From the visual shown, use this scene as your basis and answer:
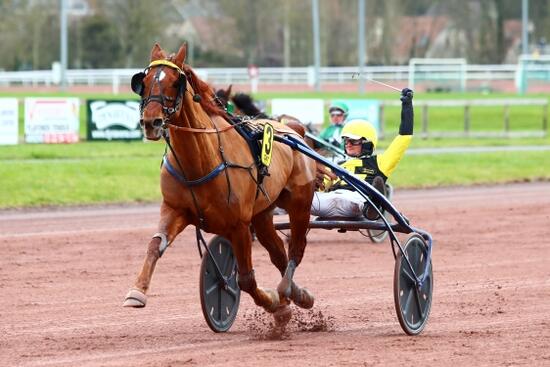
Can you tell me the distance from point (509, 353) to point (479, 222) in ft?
25.8

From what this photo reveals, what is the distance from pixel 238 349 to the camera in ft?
21.6

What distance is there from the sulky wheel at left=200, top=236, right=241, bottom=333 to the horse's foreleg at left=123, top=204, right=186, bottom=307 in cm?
65

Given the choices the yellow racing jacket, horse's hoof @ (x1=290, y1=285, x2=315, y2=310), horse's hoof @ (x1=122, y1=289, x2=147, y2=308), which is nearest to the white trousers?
the yellow racing jacket

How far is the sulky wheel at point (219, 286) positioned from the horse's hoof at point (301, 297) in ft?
1.15

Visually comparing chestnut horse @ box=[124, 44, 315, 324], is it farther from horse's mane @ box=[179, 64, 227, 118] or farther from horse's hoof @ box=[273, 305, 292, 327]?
horse's hoof @ box=[273, 305, 292, 327]

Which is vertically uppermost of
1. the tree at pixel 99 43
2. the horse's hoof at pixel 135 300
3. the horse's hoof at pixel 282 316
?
the tree at pixel 99 43

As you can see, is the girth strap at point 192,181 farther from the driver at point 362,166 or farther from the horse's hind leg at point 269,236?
the driver at point 362,166

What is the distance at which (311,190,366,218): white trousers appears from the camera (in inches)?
319

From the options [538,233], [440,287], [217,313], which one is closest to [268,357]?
[217,313]

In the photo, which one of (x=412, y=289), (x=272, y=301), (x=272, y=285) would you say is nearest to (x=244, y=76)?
(x=272, y=285)

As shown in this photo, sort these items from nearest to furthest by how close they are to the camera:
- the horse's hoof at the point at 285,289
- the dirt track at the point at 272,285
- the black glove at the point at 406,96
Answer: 1. the dirt track at the point at 272,285
2. the horse's hoof at the point at 285,289
3. the black glove at the point at 406,96

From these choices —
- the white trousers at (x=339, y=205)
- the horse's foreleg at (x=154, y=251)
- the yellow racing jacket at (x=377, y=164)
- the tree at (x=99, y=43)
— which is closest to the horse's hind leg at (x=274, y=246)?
the white trousers at (x=339, y=205)

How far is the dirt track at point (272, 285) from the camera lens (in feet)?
21.2

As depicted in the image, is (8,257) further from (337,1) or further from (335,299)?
(337,1)
